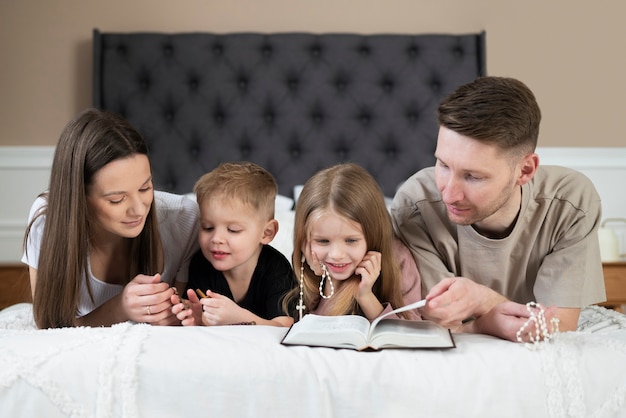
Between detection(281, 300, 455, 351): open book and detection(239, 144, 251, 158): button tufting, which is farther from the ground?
detection(239, 144, 251, 158): button tufting

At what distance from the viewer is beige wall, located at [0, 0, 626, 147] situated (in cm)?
384

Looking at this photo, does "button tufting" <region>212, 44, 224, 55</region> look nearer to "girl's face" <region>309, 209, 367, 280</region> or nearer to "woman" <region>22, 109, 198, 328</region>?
"woman" <region>22, 109, 198, 328</region>

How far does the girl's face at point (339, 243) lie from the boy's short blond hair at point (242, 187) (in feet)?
0.81

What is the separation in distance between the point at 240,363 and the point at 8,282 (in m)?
2.39

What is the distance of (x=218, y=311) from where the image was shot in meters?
1.96

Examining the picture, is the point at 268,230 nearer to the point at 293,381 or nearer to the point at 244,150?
the point at 293,381

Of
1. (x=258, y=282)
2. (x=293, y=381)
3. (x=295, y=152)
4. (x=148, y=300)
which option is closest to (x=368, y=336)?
(x=293, y=381)

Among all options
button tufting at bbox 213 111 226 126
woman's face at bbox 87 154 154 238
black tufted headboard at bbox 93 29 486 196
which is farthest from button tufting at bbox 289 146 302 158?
woman's face at bbox 87 154 154 238

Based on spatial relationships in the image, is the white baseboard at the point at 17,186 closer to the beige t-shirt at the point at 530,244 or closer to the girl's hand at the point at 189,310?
the girl's hand at the point at 189,310

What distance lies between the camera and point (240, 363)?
1498mm

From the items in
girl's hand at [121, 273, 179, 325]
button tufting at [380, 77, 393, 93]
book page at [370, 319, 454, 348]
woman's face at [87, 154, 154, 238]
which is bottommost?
book page at [370, 319, 454, 348]

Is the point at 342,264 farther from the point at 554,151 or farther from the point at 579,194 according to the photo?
the point at 554,151

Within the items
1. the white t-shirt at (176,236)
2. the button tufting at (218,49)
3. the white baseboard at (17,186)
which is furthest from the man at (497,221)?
the white baseboard at (17,186)

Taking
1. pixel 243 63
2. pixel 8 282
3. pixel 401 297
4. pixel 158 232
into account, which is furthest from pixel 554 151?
pixel 8 282
